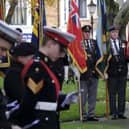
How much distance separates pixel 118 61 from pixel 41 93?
24.7 feet

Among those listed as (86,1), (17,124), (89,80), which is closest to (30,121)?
(17,124)

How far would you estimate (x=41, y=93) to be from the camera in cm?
573

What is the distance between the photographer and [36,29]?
13625 millimetres

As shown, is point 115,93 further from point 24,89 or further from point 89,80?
point 24,89

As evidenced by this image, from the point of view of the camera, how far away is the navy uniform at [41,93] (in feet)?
18.6

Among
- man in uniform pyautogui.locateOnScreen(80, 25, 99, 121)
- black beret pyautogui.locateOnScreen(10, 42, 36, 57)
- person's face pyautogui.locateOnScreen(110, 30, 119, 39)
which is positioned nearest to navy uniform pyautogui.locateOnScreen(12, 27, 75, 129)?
black beret pyautogui.locateOnScreen(10, 42, 36, 57)

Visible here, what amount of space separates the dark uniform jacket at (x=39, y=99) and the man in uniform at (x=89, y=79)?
6.99 m

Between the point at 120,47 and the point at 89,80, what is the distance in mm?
1072

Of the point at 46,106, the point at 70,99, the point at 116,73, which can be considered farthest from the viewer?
the point at 116,73

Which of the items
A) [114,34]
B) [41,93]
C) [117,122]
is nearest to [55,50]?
[41,93]

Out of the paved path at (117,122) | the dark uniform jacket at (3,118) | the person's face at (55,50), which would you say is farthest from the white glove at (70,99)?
the paved path at (117,122)

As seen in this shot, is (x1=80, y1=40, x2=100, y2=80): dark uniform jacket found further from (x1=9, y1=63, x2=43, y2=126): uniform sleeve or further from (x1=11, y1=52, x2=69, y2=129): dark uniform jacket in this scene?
(x1=9, y1=63, x2=43, y2=126): uniform sleeve

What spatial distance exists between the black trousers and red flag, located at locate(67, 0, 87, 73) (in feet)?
2.77

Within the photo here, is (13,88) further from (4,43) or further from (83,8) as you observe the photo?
(83,8)
